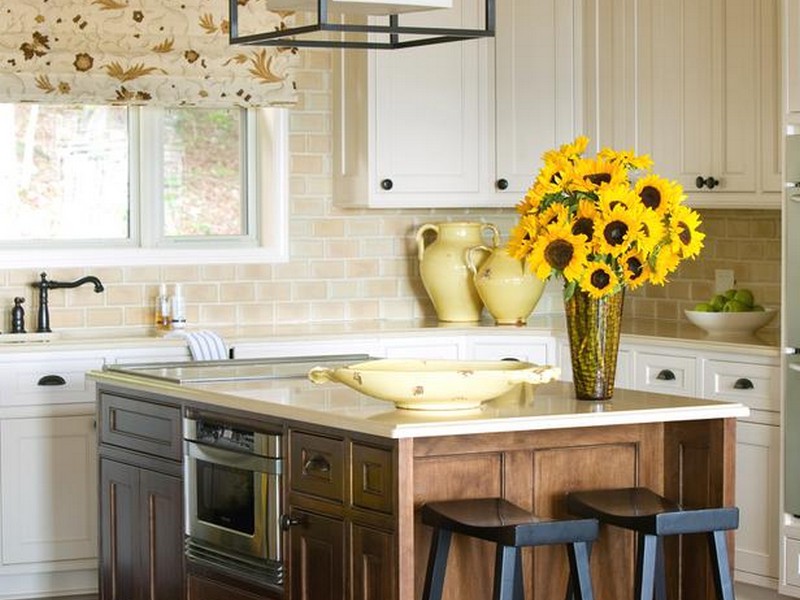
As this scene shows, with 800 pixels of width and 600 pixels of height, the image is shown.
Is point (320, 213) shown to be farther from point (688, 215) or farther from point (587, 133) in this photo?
point (688, 215)

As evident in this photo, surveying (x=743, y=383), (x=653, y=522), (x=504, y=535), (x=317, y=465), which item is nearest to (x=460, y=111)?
(x=743, y=383)

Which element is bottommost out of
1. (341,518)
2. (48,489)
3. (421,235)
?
(48,489)

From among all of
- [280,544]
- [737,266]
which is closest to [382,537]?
[280,544]

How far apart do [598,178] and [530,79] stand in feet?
9.03

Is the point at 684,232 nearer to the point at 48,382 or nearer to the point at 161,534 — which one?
the point at 161,534

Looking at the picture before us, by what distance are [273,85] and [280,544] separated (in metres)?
2.67

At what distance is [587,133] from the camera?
6289 millimetres

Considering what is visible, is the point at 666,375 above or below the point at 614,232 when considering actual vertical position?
below

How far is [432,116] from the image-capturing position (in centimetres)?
618

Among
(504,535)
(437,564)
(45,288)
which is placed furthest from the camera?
(45,288)

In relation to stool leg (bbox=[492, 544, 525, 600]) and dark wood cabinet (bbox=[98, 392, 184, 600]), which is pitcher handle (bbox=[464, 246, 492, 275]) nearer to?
dark wood cabinet (bbox=[98, 392, 184, 600])

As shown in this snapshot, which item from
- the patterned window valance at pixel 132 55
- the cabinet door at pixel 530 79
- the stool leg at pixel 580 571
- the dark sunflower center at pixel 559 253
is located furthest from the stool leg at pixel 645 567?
the patterned window valance at pixel 132 55

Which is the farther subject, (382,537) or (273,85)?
(273,85)

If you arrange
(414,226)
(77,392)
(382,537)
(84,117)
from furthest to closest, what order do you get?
1. (414,226)
2. (84,117)
3. (77,392)
4. (382,537)
